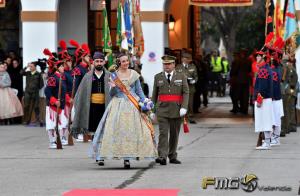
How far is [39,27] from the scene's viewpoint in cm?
2800

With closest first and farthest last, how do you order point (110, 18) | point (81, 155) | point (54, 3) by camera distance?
point (81, 155) < point (54, 3) < point (110, 18)

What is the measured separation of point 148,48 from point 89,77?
424 inches

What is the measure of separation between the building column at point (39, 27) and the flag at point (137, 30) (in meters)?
3.19

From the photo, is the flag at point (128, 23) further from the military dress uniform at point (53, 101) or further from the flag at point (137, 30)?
the military dress uniform at point (53, 101)

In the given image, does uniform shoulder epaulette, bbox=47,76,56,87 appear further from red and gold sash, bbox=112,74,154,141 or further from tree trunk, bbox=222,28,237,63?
tree trunk, bbox=222,28,237,63

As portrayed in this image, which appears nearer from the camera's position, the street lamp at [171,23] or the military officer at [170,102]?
the military officer at [170,102]

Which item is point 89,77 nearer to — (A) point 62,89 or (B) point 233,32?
(A) point 62,89

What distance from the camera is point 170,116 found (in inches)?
669

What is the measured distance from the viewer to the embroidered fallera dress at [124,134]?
52.2 feet

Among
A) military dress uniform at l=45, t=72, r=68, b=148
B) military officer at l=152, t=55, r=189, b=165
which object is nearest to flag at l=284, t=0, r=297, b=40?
military dress uniform at l=45, t=72, r=68, b=148

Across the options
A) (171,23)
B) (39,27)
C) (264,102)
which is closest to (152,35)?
Answer: (39,27)

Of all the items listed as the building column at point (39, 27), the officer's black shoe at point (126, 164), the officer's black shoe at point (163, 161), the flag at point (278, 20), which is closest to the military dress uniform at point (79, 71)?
the officer's black shoe at point (163, 161)

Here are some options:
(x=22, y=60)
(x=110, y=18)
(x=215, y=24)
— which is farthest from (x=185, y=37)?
(x=215, y=24)

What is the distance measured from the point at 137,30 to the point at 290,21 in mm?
3591
